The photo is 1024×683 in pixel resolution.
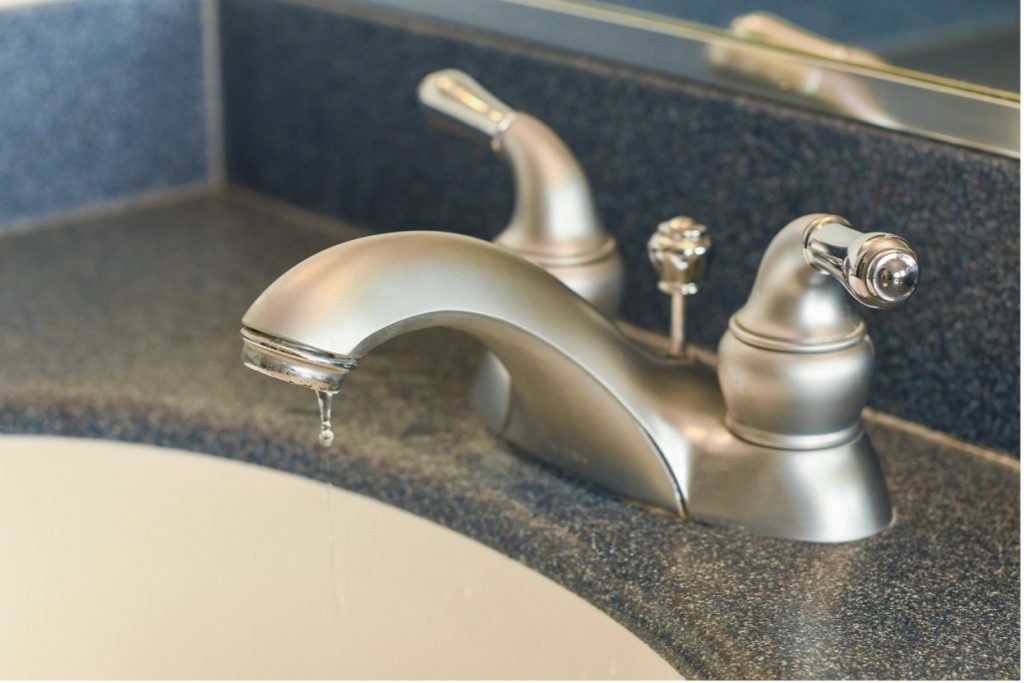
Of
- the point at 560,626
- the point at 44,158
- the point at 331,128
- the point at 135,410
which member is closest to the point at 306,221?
the point at 331,128

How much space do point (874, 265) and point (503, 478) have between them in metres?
0.21

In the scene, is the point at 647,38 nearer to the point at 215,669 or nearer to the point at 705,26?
the point at 705,26

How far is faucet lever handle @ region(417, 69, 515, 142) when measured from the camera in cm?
60

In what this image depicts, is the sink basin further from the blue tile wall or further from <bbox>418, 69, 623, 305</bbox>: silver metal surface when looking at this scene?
the blue tile wall

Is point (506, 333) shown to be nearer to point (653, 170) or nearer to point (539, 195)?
point (539, 195)

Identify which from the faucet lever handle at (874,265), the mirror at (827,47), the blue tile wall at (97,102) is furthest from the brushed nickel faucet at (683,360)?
the blue tile wall at (97,102)

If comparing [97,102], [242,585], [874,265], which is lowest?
[242,585]

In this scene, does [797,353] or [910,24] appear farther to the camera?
[910,24]

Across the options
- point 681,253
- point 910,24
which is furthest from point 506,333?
point 910,24

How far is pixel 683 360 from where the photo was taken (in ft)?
1.88

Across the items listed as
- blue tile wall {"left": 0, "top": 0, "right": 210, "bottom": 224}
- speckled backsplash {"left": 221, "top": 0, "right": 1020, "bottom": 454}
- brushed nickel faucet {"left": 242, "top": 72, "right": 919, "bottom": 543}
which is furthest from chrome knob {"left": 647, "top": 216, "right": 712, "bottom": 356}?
blue tile wall {"left": 0, "top": 0, "right": 210, "bottom": 224}

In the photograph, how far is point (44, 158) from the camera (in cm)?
86

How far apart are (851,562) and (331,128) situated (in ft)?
1.58

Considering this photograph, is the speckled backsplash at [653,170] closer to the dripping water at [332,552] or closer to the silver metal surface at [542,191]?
the silver metal surface at [542,191]
